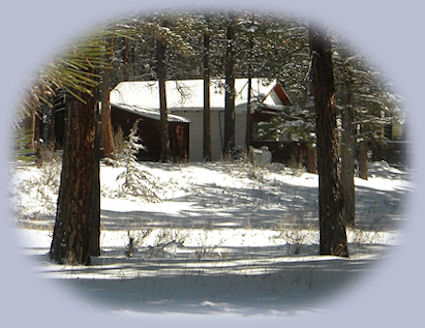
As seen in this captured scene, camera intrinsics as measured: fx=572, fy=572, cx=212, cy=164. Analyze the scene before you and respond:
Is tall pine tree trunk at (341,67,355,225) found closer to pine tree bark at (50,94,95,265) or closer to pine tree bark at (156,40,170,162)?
pine tree bark at (50,94,95,265)

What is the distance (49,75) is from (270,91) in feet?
102

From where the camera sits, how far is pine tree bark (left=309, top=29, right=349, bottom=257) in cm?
1032

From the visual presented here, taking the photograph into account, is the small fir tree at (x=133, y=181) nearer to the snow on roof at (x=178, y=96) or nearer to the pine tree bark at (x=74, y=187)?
the pine tree bark at (x=74, y=187)

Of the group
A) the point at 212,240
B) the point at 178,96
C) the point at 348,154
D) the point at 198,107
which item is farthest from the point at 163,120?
the point at 212,240

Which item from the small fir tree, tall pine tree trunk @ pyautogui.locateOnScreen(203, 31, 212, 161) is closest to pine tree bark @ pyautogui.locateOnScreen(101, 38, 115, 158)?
the small fir tree

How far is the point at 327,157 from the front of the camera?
406 inches

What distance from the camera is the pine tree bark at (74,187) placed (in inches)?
342

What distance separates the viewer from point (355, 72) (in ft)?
53.2

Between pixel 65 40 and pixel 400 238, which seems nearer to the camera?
pixel 65 40

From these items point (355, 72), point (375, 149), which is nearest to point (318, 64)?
point (355, 72)

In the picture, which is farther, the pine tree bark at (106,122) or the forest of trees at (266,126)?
the pine tree bark at (106,122)

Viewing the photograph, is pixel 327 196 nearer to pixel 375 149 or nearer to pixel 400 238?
pixel 400 238

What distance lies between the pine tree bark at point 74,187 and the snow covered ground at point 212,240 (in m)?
0.37

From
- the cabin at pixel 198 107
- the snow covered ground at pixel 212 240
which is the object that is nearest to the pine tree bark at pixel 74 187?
the snow covered ground at pixel 212 240
